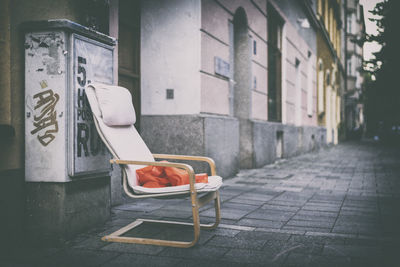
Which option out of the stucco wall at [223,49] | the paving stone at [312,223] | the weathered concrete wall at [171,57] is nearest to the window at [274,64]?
the stucco wall at [223,49]

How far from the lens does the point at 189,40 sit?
6.74 metres

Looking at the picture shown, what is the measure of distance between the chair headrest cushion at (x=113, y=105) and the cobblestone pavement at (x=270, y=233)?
1.03m

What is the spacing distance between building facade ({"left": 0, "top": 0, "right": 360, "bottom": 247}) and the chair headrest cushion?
206mm

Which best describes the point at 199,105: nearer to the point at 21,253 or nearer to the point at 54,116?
the point at 54,116

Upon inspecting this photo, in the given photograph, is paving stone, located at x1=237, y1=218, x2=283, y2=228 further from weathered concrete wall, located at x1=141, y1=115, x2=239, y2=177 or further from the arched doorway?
the arched doorway

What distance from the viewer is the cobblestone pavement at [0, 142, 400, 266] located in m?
3.11

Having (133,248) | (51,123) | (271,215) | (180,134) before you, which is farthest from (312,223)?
(180,134)

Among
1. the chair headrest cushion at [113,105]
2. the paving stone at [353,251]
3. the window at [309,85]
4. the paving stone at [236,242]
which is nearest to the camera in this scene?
the paving stone at [353,251]

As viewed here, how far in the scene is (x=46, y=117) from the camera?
3.59 metres

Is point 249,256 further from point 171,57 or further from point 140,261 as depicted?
point 171,57

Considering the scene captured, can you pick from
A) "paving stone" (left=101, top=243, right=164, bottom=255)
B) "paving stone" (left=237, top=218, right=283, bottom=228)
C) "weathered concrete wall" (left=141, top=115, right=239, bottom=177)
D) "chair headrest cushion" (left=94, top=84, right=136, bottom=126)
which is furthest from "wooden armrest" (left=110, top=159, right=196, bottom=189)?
"weathered concrete wall" (left=141, top=115, right=239, bottom=177)

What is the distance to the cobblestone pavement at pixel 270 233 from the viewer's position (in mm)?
3113

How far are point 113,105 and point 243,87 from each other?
599 cm

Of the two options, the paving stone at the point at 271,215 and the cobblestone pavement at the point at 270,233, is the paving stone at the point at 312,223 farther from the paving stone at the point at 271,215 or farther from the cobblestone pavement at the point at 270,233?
the paving stone at the point at 271,215
